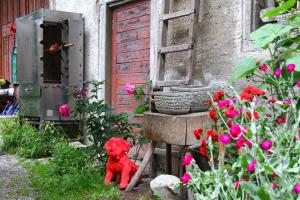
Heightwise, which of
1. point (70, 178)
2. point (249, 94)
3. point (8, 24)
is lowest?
point (70, 178)

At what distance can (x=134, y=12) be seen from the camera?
16.6 feet

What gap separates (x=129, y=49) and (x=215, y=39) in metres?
1.68

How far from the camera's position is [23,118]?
613 centimetres

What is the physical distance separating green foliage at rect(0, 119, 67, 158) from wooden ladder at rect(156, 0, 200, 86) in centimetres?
199

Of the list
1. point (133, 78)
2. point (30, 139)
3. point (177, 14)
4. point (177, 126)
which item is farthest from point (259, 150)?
point (30, 139)

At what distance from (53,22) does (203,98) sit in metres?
3.41

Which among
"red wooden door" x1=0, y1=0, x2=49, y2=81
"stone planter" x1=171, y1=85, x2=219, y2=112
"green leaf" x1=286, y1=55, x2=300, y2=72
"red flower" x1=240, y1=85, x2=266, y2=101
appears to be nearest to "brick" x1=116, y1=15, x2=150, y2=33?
"stone planter" x1=171, y1=85, x2=219, y2=112

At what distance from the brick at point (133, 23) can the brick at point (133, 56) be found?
0.32 m

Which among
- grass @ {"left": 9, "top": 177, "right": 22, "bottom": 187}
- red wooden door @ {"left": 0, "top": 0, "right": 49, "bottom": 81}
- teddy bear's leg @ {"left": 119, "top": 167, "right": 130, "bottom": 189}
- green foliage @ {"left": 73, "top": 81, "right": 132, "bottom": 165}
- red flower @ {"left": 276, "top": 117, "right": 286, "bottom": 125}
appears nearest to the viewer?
red flower @ {"left": 276, "top": 117, "right": 286, "bottom": 125}

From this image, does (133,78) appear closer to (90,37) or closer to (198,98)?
(90,37)

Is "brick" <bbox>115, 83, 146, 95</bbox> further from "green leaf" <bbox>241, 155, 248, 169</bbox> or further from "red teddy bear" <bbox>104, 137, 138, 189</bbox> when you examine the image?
"green leaf" <bbox>241, 155, 248, 169</bbox>

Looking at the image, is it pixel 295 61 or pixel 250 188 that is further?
pixel 295 61

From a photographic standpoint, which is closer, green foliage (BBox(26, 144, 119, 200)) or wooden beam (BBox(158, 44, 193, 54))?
green foliage (BBox(26, 144, 119, 200))

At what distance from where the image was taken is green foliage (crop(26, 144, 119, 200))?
3.27 m
